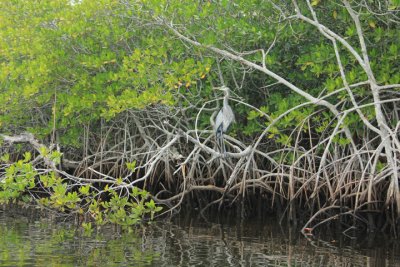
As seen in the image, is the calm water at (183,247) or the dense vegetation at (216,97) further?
the dense vegetation at (216,97)

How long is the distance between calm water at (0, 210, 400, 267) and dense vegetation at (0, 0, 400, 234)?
304 mm

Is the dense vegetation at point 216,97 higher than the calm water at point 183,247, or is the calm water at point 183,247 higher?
the dense vegetation at point 216,97

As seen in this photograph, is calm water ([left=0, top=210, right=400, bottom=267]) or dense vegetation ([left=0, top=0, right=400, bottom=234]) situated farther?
dense vegetation ([left=0, top=0, right=400, bottom=234])

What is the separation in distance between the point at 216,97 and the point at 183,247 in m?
2.29

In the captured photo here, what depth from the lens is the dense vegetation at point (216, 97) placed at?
6516mm

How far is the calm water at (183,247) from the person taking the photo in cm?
534

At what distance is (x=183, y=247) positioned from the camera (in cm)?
600

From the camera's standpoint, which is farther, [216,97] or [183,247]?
[216,97]

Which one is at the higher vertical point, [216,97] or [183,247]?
[216,97]

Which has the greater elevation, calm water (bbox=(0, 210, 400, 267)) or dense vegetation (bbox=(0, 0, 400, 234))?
dense vegetation (bbox=(0, 0, 400, 234))

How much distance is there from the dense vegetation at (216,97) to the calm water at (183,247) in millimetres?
304

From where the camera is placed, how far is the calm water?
17.5ft

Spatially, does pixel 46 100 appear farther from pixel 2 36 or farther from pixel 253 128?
pixel 253 128

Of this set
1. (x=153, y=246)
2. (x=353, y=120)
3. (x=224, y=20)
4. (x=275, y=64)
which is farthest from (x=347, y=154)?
(x=153, y=246)
